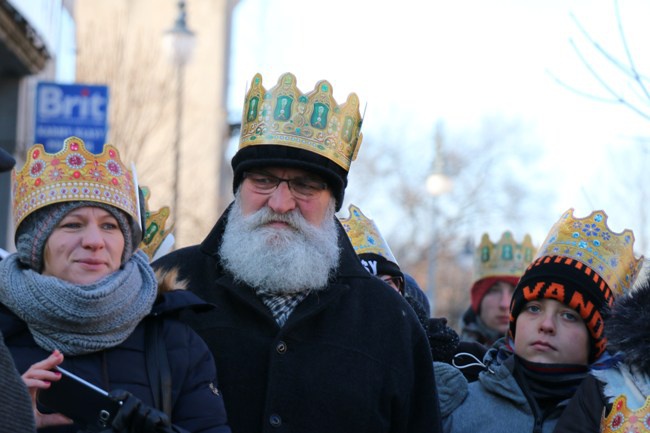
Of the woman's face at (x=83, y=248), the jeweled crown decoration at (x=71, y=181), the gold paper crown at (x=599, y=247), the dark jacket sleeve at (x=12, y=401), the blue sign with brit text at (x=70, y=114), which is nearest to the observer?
the dark jacket sleeve at (x=12, y=401)

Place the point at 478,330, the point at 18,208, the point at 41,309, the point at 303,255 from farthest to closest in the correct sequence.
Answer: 1. the point at 478,330
2. the point at 303,255
3. the point at 18,208
4. the point at 41,309

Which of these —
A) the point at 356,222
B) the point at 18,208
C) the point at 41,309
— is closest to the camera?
the point at 41,309

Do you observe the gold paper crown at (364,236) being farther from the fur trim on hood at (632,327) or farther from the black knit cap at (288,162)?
the fur trim on hood at (632,327)

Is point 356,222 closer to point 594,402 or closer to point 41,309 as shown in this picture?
point 594,402

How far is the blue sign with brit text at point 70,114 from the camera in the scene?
10820 millimetres

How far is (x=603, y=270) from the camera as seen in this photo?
199 inches

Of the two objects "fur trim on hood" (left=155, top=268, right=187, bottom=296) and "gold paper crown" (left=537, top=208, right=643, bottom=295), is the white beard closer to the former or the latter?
"fur trim on hood" (left=155, top=268, right=187, bottom=296)

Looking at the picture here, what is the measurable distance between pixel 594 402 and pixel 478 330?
3956 mm

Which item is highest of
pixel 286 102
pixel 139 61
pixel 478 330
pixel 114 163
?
pixel 139 61

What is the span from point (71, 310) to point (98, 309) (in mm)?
84

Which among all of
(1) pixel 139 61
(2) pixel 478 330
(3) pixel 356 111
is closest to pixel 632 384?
(3) pixel 356 111

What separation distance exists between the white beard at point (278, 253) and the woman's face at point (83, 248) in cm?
65

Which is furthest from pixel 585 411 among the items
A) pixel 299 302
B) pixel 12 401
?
pixel 12 401

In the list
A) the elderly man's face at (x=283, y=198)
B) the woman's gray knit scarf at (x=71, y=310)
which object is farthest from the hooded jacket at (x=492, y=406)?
the woman's gray knit scarf at (x=71, y=310)
